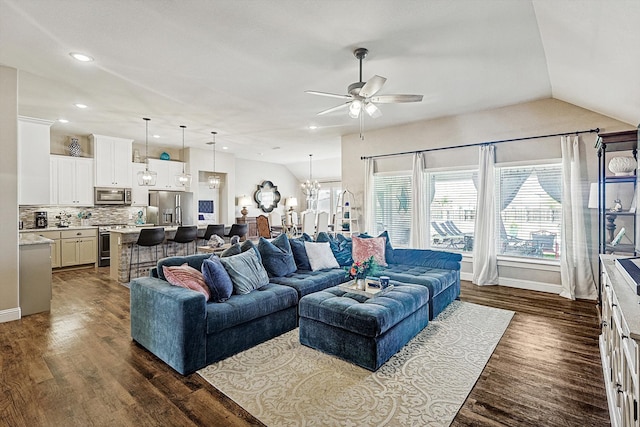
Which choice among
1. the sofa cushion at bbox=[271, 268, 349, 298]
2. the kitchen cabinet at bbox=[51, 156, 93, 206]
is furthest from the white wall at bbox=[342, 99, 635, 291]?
the kitchen cabinet at bbox=[51, 156, 93, 206]

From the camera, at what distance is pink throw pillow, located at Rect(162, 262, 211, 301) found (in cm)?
288

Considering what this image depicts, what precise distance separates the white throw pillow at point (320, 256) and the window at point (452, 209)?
102 inches

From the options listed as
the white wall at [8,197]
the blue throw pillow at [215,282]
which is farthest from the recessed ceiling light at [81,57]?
the blue throw pillow at [215,282]

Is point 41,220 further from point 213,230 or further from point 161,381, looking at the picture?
point 161,381

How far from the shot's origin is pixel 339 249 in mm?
4832

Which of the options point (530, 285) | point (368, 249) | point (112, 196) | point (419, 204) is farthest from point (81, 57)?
point (530, 285)

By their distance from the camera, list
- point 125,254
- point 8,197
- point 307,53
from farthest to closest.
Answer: point 125,254 → point 8,197 → point 307,53

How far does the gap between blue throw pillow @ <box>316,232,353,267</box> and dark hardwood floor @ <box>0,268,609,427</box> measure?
2.21 meters

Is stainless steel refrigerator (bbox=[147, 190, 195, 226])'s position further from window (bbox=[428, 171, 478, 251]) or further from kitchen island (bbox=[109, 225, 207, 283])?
window (bbox=[428, 171, 478, 251])

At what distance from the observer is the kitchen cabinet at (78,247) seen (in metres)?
6.55

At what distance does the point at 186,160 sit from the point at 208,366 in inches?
285

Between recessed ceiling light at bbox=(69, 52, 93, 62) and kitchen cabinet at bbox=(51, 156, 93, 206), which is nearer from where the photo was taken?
recessed ceiling light at bbox=(69, 52, 93, 62)

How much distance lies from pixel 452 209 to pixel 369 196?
65.4 inches

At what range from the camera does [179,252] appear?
6.60m
